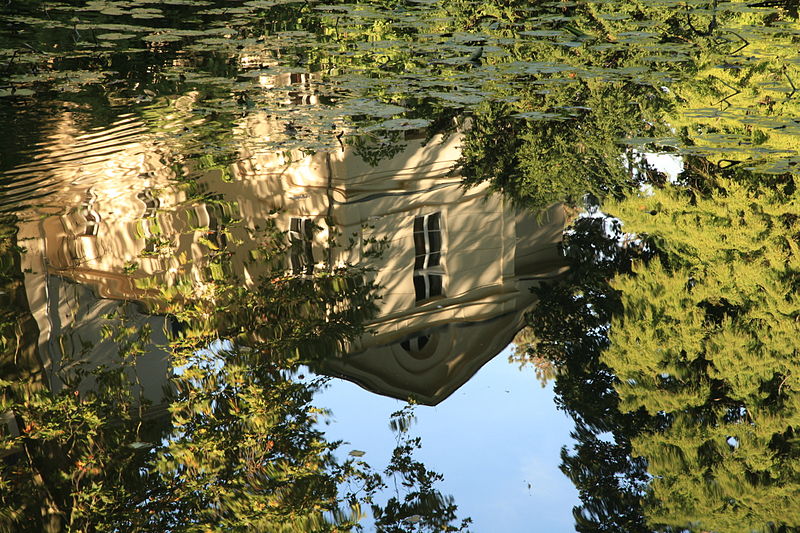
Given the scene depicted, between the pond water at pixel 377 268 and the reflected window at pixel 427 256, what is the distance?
3cm

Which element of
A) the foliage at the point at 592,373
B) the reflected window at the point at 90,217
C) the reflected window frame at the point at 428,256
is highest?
the reflected window at the point at 90,217

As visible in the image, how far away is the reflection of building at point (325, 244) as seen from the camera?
571 centimetres

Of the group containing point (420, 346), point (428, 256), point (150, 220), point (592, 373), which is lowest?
point (592, 373)

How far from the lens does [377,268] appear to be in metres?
6.43

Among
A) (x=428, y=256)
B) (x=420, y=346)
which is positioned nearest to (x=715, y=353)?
(x=420, y=346)

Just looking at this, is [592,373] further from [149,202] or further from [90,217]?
[90,217]

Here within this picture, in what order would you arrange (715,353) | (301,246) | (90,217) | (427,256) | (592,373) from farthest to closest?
(90,217) < (301,246) < (427,256) < (715,353) < (592,373)

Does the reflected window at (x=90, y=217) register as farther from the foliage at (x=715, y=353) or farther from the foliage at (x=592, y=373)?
the foliage at (x=715, y=353)

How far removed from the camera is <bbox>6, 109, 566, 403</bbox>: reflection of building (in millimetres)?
5711

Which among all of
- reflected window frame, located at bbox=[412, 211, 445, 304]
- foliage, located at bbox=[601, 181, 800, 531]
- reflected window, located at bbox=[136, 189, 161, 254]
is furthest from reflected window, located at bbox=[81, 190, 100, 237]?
foliage, located at bbox=[601, 181, 800, 531]

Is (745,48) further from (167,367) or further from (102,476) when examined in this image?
(102,476)

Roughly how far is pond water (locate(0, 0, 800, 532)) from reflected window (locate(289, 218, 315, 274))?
3 centimetres

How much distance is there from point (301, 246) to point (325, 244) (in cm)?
20

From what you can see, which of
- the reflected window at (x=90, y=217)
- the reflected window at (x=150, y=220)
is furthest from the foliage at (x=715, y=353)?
the reflected window at (x=90, y=217)
